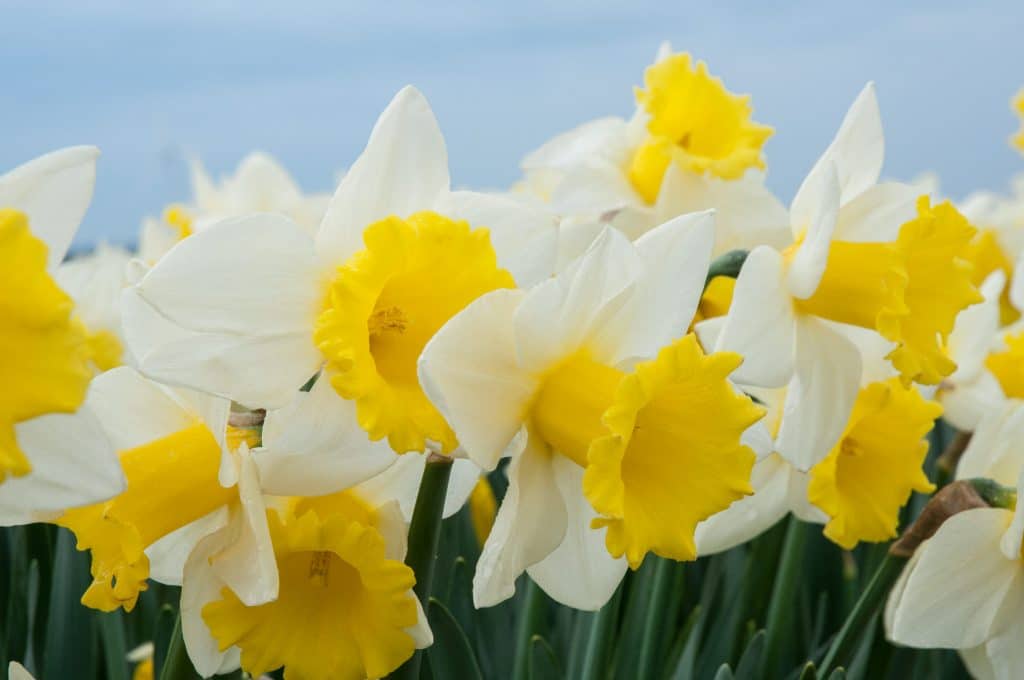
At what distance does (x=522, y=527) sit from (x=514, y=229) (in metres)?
0.34

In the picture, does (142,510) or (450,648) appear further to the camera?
(450,648)

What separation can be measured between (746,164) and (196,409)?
4.11ft

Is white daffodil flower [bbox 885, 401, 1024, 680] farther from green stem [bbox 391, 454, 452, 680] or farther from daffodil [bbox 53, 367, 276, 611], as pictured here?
daffodil [bbox 53, 367, 276, 611]

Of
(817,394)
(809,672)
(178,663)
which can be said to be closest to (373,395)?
(178,663)

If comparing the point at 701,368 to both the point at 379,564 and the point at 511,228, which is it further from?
the point at 379,564

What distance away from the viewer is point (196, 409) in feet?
4.28

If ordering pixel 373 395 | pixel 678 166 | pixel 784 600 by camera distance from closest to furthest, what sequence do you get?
1. pixel 373 395
2. pixel 784 600
3. pixel 678 166

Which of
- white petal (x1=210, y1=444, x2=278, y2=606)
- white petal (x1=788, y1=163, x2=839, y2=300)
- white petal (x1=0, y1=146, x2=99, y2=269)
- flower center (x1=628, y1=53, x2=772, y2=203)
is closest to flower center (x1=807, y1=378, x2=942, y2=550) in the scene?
white petal (x1=788, y1=163, x2=839, y2=300)

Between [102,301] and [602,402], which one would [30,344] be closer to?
[602,402]

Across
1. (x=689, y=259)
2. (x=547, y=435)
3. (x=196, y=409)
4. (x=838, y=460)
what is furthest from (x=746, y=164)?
(x=196, y=409)

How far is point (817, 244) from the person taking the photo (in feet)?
5.02

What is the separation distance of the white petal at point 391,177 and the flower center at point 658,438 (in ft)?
0.90

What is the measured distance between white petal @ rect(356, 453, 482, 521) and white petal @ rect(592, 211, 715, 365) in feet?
0.82

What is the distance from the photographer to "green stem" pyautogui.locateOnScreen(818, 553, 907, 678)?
1.64 m
